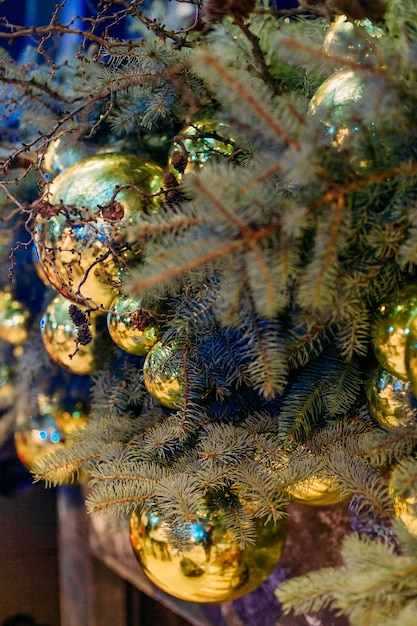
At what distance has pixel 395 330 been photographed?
1.28 feet

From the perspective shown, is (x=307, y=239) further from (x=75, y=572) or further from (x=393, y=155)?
(x=75, y=572)

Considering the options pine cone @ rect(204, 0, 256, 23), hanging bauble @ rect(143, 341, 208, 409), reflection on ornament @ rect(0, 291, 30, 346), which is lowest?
reflection on ornament @ rect(0, 291, 30, 346)

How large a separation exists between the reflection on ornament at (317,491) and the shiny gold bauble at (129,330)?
0.17m

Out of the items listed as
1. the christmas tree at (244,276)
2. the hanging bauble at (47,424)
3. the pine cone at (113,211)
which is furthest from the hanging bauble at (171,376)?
the hanging bauble at (47,424)

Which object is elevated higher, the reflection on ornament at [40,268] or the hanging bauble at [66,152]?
the hanging bauble at [66,152]

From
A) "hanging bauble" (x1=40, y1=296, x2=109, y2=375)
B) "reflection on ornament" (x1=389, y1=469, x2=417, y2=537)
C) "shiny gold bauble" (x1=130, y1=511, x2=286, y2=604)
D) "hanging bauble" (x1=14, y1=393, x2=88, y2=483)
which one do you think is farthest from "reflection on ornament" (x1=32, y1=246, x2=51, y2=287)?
"reflection on ornament" (x1=389, y1=469, x2=417, y2=537)

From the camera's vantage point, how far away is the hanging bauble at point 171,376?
1.58 feet

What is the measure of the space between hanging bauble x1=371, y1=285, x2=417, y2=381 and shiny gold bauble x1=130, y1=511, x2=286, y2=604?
0.59 feet

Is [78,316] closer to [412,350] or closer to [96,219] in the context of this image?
[96,219]

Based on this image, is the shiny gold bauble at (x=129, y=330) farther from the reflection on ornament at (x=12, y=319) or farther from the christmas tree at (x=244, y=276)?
the reflection on ornament at (x=12, y=319)

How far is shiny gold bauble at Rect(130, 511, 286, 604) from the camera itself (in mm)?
472

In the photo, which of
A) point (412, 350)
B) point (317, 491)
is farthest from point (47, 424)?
point (412, 350)

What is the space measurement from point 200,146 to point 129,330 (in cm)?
16

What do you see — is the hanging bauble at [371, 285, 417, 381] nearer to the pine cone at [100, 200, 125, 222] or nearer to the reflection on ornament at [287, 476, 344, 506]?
the reflection on ornament at [287, 476, 344, 506]
